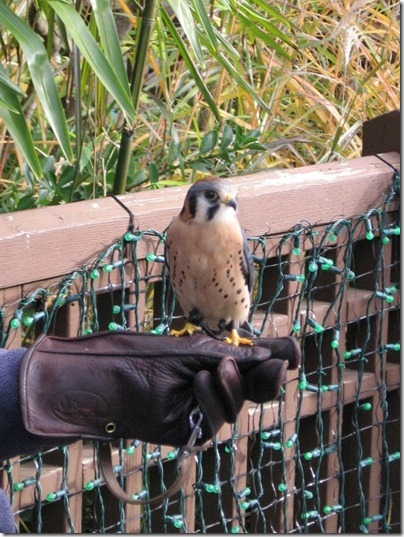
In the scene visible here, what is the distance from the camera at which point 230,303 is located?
2.55 m

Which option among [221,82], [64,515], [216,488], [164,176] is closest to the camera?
[64,515]

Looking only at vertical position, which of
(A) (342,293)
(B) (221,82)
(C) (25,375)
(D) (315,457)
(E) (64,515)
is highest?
(B) (221,82)

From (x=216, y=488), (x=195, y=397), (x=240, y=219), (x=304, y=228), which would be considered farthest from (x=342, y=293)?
(x=195, y=397)

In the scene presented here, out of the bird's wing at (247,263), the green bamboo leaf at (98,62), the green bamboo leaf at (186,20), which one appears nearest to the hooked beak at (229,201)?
the bird's wing at (247,263)

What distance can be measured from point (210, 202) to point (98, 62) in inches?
16.5

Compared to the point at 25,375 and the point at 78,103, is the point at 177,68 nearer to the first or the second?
the point at 78,103

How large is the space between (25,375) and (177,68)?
2653 mm

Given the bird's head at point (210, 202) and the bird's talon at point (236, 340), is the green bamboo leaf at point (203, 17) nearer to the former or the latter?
the bird's head at point (210, 202)

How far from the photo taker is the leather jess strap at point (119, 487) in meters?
1.63

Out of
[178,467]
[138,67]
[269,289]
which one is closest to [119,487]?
[178,467]

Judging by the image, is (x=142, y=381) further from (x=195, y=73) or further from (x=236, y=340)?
(x=195, y=73)

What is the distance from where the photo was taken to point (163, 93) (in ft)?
13.5

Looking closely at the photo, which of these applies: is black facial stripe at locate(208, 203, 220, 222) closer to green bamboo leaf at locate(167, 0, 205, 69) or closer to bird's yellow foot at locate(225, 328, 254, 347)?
bird's yellow foot at locate(225, 328, 254, 347)

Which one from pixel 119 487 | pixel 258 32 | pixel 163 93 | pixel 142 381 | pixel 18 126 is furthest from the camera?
pixel 163 93
